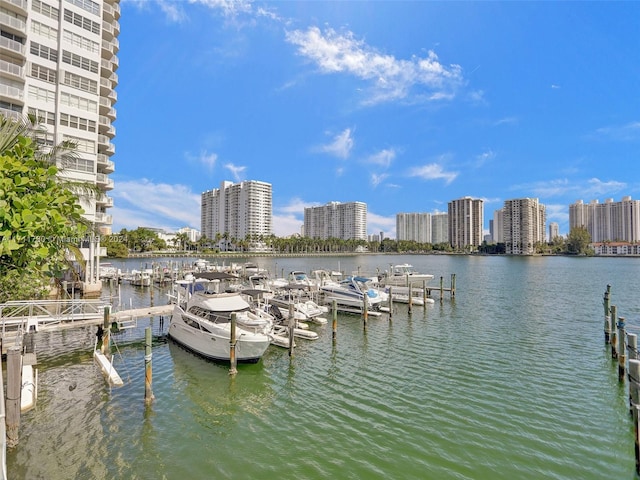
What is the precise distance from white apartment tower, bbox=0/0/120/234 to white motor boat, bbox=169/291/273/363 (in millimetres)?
22227

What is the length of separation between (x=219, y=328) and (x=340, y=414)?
29.9ft

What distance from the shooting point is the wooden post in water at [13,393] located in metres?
11.3

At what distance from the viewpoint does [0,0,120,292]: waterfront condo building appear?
37094mm

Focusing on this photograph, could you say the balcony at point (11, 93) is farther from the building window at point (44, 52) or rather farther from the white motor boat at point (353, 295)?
the white motor boat at point (353, 295)

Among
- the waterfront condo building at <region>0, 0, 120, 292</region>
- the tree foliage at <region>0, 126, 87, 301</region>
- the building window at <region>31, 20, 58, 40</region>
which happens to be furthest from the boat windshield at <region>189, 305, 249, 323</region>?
the building window at <region>31, 20, 58, 40</region>

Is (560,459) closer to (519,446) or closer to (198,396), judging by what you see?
(519,446)

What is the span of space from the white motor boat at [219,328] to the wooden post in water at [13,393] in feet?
30.7

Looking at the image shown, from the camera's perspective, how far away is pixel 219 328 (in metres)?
20.2

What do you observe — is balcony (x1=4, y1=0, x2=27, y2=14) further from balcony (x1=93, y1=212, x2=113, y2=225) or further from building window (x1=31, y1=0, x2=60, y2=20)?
balcony (x1=93, y1=212, x2=113, y2=225)

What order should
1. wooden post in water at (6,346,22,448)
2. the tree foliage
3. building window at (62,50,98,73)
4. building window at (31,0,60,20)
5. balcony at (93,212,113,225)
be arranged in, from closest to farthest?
the tree foliage < wooden post in water at (6,346,22,448) < building window at (31,0,60,20) < building window at (62,50,98,73) < balcony at (93,212,113,225)

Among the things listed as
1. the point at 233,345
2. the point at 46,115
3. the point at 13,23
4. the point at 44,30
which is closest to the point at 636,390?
the point at 233,345

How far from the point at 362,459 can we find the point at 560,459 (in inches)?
256

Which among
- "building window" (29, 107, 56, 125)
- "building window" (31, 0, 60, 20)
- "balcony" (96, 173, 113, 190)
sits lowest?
"balcony" (96, 173, 113, 190)

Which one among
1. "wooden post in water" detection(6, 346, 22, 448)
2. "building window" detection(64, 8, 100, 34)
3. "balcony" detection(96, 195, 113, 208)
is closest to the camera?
"wooden post in water" detection(6, 346, 22, 448)
